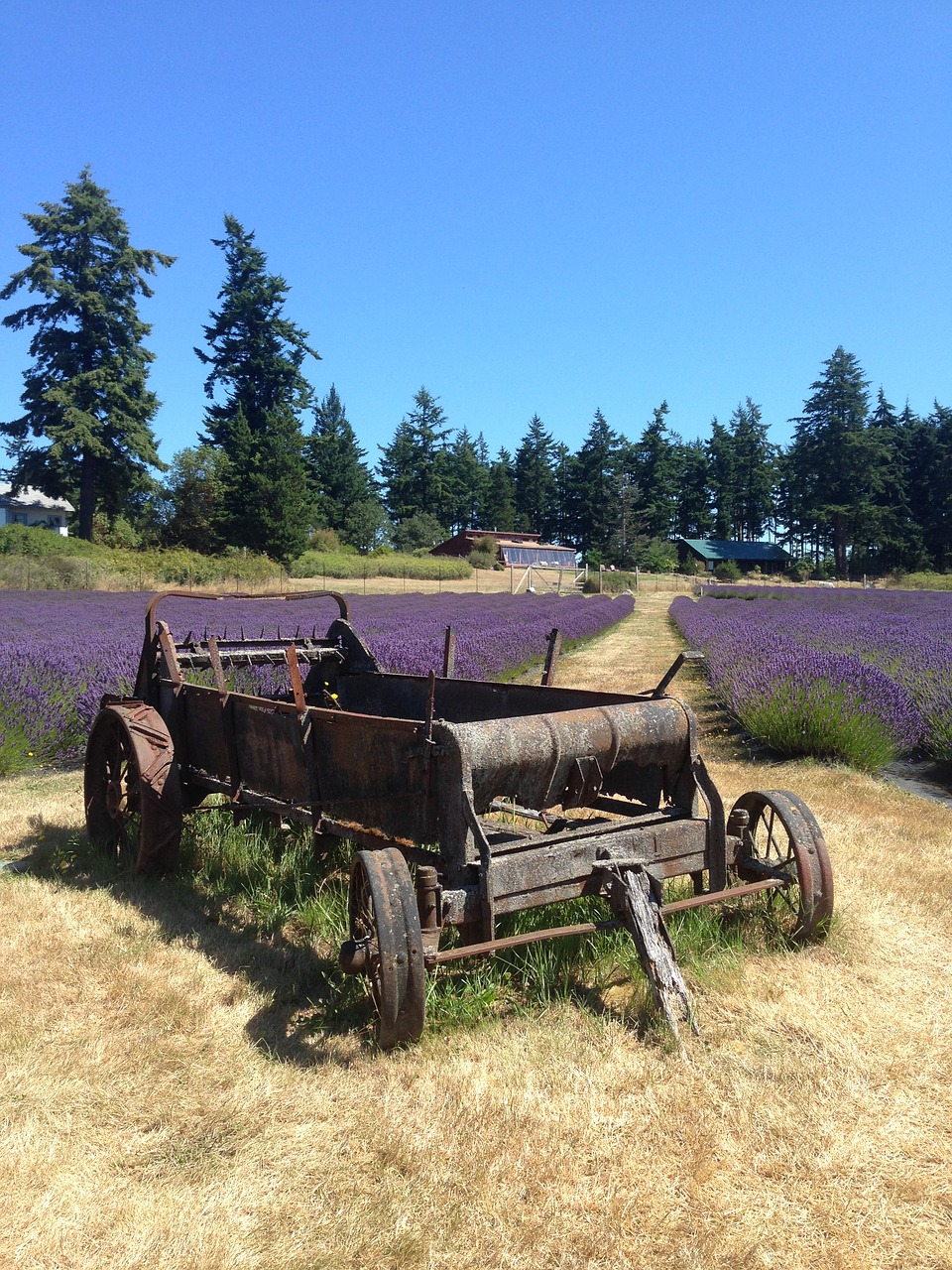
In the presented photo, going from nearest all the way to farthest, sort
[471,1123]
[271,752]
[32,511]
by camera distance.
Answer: [471,1123] < [271,752] < [32,511]

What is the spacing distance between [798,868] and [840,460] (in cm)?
7141

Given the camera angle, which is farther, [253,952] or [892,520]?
[892,520]

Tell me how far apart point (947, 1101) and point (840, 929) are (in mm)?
1092

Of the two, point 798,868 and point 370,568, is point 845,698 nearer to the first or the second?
point 798,868

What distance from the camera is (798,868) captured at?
3.36 meters

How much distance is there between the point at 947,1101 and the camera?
2.53 meters

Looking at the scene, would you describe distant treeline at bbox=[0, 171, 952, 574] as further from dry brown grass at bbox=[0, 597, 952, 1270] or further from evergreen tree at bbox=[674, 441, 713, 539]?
dry brown grass at bbox=[0, 597, 952, 1270]

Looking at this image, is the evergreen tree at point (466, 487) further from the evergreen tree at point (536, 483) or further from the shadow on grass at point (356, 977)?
the shadow on grass at point (356, 977)

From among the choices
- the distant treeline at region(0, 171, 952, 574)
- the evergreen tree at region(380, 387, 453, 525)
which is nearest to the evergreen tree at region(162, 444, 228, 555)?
the distant treeline at region(0, 171, 952, 574)

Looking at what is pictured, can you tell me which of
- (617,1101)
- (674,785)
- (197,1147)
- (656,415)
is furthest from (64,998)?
(656,415)

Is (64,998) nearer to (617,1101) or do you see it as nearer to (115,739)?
(115,739)

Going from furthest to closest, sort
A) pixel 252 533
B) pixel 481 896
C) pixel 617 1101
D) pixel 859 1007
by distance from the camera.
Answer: pixel 252 533
pixel 859 1007
pixel 481 896
pixel 617 1101

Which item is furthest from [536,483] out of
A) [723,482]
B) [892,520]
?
[892,520]

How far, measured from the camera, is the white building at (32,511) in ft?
181
